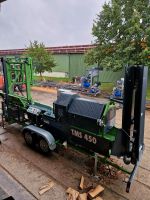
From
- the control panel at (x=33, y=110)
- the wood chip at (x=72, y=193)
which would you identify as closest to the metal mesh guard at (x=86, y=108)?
the control panel at (x=33, y=110)

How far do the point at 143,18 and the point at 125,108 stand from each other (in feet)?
35.6

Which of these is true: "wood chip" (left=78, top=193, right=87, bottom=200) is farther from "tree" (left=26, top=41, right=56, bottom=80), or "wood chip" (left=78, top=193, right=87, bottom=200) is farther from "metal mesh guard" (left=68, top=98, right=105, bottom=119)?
"tree" (left=26, top=41, right=56, bottom=80)

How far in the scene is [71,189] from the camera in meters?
4.16

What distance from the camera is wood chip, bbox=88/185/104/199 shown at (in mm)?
3960

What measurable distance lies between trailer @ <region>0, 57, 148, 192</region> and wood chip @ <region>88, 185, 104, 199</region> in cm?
68

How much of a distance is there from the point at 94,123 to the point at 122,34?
1127 cm

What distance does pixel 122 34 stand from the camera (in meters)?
13.7

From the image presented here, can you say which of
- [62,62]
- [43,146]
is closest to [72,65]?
[62,62]

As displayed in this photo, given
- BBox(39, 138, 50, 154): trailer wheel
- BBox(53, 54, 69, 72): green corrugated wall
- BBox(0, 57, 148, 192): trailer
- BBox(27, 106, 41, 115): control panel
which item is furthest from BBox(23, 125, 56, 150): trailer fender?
BBox(53, 54, 69, 72): green corrugated wall

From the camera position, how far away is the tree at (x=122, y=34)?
1234 centimetres

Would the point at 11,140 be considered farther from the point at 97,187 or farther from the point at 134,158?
the point at 134,158

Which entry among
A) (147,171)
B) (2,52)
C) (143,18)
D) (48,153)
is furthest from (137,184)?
(2,52)

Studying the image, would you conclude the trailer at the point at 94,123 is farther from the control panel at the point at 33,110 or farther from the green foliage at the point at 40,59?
the green foliage at the point at 40,59

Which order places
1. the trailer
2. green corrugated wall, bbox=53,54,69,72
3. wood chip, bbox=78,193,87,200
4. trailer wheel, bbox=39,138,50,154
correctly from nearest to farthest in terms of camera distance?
the trailer < wood chip, bbox=78,193,87,200 < trailer wheel, bbox=39,138,50,154 < green corrugated wall, bbox=53,54,69,72
